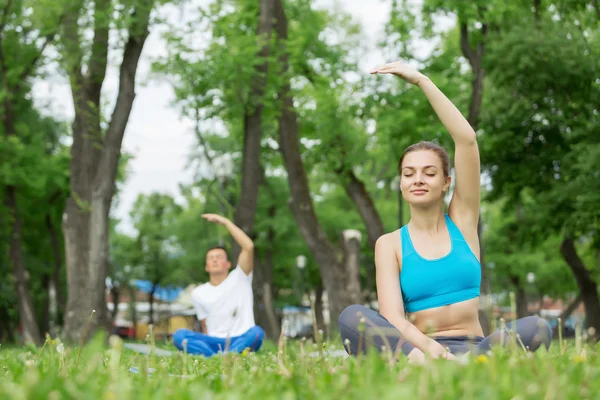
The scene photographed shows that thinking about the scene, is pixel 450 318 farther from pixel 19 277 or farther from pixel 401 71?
pixel 19 277

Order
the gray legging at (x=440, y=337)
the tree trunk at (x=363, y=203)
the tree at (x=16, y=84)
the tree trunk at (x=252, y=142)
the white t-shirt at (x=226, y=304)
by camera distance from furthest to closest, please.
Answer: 1. the tree at (x=16, y=84)
2. the tree trunk at (x=363, y=203)
3. the tree trunk at (x=252, y=142)
4. the white t-shirt at (x=226, y=304)
5. the gray legging at (x=440, y=337)

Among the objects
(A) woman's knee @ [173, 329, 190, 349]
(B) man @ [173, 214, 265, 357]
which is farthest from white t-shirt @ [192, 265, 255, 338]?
(A) woman's knee @ [173, 329, 190, 349]

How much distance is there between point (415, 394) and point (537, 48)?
18.3m

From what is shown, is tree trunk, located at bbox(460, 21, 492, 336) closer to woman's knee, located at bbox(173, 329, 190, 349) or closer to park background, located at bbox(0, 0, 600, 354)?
park background, located at bbox(0, 0, 600, 354)

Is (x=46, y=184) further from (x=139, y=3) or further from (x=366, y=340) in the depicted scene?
(x=366, y=340)

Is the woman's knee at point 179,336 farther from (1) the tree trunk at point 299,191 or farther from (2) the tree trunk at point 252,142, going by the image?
(1) the tree trunk at point 299,191

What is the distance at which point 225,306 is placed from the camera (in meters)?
9.81

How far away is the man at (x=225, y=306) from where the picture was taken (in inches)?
376

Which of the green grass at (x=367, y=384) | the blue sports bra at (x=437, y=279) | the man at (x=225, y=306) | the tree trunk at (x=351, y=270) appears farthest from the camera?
the tree trunk at (x=351, y=270)

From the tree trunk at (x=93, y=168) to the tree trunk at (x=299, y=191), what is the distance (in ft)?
11.8

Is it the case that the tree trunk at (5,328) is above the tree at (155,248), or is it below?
below

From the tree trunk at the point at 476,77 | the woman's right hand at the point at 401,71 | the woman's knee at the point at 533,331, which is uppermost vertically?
the tree trunk at the point at 476,77

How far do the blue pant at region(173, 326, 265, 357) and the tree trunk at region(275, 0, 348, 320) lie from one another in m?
8.58

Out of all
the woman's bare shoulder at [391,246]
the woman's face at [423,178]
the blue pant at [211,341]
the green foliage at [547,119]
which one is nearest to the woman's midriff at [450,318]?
the woman's bare shoulder at [391,246]
